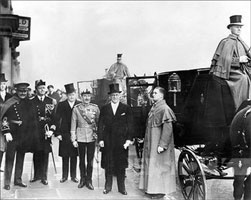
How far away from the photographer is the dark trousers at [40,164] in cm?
302

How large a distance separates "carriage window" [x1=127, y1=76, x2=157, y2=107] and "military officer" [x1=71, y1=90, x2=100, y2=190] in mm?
363

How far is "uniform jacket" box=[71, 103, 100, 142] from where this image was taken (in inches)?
119

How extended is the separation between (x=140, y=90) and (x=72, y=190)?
118 centimetres

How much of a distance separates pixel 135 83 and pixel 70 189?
121 cm

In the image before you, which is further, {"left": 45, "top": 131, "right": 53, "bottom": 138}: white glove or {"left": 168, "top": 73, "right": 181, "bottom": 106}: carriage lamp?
{"left": 168, "top": 73, "right": 181, "bottom": 106}: carriage lamp

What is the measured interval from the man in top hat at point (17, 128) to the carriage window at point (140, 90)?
99 centimetres

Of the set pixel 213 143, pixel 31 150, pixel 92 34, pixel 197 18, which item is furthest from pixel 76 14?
pixel 213 143

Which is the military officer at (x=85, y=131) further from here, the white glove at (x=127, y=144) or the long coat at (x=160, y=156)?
the long coat at (x=160, y=156)

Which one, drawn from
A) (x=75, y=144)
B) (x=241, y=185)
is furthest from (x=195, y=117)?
(x=75, y=144)

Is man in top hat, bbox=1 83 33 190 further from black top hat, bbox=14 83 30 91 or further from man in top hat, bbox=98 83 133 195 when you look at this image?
man in top hat, bbox=98 83 133 195

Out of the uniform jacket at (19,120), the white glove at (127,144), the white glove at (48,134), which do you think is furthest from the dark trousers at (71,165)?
the white glove at (127,144)

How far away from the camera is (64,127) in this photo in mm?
3041

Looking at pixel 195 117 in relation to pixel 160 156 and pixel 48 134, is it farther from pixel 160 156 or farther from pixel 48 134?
pixel 48 134

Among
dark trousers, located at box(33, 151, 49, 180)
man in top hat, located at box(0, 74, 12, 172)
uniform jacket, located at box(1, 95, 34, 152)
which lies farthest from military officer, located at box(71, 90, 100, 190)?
man in top hat, located at box(0, 74, 12, 172)
